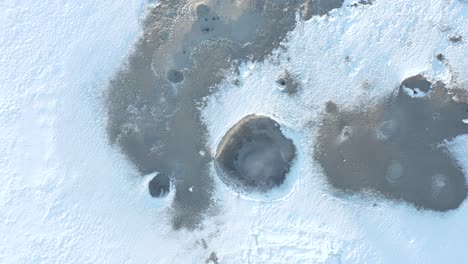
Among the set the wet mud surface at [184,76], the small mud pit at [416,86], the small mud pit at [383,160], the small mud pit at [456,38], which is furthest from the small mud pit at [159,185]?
the small mud pit at [456,38]

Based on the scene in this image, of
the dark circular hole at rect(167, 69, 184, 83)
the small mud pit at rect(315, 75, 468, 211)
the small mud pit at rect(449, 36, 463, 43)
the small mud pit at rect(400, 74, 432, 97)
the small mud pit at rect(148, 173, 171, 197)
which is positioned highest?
the dark circular hole at rect(167, 69, 184, 83)

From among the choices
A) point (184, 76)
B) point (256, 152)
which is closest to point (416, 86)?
point (256, 152)

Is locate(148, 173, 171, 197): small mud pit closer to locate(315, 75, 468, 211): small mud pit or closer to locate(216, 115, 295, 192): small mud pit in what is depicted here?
locate(216, 115, 295, 192): small mud pit

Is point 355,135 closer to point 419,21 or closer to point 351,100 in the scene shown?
point 351,100

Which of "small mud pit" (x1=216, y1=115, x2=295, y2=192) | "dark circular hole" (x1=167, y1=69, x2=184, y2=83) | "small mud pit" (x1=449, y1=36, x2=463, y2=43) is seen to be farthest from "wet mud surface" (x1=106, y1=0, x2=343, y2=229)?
"small mud pit" (x1=449, y1=36, x2=463, y2=43)

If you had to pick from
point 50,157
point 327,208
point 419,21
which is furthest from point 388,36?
point 50,157

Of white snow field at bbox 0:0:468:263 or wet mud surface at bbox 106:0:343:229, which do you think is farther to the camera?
wet mud surface at bbox 106:0:343:229
